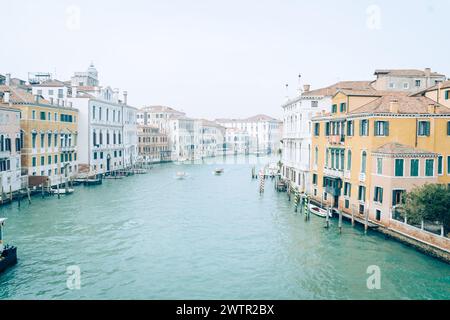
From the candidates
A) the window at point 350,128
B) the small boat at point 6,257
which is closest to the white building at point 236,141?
the window at point 350,128

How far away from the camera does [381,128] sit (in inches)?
727

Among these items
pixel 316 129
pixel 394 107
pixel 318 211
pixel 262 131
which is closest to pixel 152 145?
pixel 316 129

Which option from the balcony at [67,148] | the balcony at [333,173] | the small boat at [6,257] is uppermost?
the balcony at [67,148]

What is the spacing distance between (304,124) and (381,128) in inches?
444

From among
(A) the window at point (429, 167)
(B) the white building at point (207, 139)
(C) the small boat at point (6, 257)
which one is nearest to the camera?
(C) the small boat at point (6, 257)

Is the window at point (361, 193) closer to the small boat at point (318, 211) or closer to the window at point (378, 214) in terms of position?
the window at point (378, 214)

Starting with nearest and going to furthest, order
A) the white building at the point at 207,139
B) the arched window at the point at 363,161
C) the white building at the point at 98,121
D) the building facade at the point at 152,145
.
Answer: the arched window at the point at 363,161 < the white building at the point at 98,121 < the building facade at the point at 152,145 < the white building at the point at 207,139

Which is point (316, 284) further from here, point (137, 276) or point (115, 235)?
point (115, 235)

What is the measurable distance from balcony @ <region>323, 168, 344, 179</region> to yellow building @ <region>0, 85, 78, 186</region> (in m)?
18.5

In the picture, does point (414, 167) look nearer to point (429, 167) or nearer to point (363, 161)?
point (429, 167)

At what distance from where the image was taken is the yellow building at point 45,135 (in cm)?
2952

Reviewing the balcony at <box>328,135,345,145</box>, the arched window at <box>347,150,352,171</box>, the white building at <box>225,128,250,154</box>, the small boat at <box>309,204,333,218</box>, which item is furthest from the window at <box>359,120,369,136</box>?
the white building at <box>225,128,250,154</box>

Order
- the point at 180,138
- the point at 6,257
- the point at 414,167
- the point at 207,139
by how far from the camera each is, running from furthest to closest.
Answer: the point at 207,139, the point at 180,138, the point at 414,167, the point at 6,257
